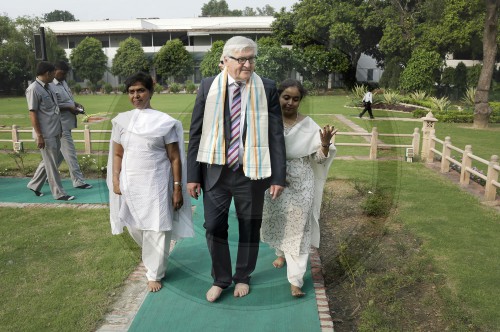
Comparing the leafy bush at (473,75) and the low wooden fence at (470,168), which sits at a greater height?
the leafy bush at (473,75)

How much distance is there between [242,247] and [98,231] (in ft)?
7.50

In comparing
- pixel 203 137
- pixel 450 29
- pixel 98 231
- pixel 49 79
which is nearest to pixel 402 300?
pixel 203 137

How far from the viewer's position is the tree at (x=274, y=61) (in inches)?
155

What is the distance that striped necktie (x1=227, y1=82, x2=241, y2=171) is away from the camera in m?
3.03

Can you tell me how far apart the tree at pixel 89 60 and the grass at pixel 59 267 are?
3670 centimetres

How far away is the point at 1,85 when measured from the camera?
119ft

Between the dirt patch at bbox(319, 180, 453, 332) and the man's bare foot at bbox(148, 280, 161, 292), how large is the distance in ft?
4.60

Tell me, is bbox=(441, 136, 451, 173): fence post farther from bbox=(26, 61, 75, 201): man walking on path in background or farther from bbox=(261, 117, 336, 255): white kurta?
bbox=(26, 61, 75, 201): man walking on path in background

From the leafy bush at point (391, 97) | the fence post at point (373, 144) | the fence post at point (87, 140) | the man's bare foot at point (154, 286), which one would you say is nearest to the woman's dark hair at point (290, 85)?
the man's bare foot at point (154, 286)

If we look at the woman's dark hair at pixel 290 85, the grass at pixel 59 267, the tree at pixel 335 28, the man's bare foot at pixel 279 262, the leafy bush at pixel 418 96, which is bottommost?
the grass at pixel 59 267

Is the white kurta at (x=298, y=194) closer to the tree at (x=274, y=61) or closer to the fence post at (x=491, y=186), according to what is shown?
the tree at (x=274, y=61)

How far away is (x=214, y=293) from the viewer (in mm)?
3396

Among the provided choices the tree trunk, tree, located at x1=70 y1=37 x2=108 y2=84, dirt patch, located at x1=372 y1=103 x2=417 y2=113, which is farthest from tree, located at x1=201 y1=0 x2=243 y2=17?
the tree trunk

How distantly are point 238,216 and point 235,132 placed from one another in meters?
0.70
